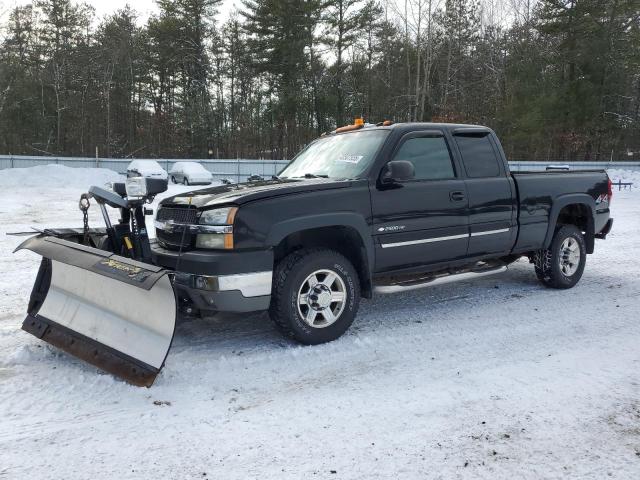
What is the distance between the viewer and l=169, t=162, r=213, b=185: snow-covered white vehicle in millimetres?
24125

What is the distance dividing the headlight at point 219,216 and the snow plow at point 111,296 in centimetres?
51

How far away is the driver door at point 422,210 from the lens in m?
4.54

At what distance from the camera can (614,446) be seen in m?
2.81

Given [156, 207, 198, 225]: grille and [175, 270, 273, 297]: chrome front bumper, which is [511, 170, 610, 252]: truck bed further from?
[156, 207, 198, 225]: grille

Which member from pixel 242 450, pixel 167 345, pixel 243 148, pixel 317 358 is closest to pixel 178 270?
pixel 167 345

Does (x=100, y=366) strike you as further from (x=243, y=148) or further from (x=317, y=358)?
(x=243, y=148)

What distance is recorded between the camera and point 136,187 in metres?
4.14


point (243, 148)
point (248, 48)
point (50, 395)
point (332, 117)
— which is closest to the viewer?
point (50, 395)

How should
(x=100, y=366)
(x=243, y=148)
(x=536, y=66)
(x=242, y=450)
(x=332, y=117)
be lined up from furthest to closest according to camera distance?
(x=243, y=148)
(x=332, y=117)
(x=536, y=66)
(x=100, y=366)
(x=242, y=450)

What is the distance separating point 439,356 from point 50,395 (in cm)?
283

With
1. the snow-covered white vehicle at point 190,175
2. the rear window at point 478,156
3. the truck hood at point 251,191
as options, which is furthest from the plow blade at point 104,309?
the snow-covered white vehicle at point 190,175

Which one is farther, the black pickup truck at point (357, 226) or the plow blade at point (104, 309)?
the black pickup truck at point (357, 226)

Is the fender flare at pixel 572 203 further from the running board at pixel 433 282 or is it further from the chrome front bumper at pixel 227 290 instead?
the chrome front bumper at pixel 227 290

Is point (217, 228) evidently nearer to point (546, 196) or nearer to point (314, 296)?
point (314, 296)
